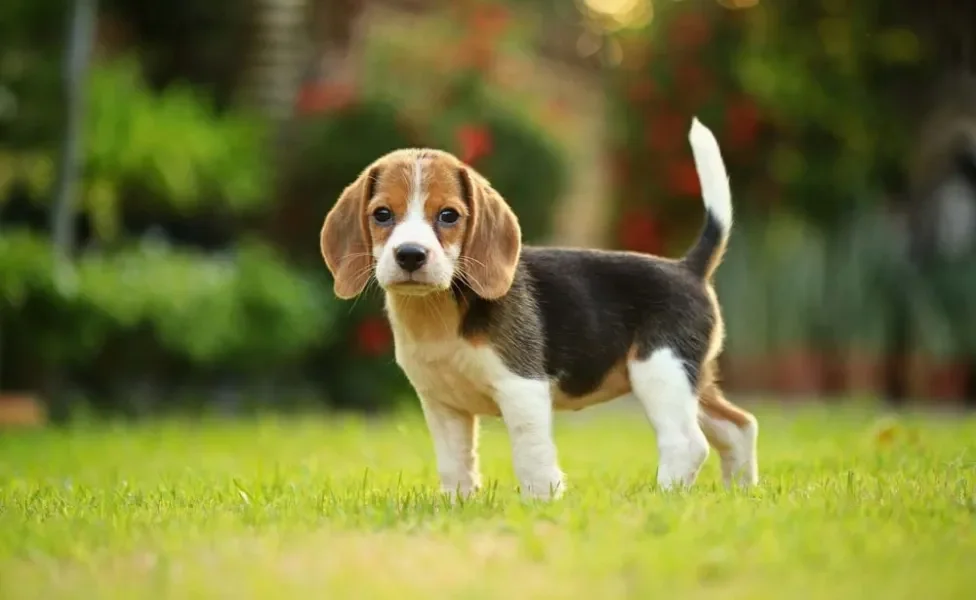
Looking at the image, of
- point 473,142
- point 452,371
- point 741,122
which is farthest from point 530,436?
point 741,122

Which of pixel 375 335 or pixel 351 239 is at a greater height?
pixel 351 239

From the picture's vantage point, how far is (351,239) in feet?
18.1

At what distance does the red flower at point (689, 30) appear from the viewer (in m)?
16.3

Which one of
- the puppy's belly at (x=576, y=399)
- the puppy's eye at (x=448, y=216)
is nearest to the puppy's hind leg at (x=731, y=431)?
the puppy's belly at (x=576, y=399)

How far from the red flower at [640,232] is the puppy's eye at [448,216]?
36.4ft

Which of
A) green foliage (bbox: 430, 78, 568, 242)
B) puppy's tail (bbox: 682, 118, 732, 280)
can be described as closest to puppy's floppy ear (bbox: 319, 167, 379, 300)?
puppy's tail (bbox: 682, 118, 732, 280)

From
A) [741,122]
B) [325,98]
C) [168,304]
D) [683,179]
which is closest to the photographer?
[168,304]

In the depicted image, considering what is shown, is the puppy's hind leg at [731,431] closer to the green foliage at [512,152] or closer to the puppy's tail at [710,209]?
the puppy's tail at [710,209]

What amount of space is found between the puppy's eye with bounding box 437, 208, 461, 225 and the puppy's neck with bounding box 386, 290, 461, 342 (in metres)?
0.29

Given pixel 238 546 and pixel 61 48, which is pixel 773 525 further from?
pixel 61 48

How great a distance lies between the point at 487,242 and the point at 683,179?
10.9 meters

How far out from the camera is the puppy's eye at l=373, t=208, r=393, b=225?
207 inches

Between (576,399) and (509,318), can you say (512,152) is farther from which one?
(509,318)

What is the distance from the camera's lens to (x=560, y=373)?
5.56 meters
